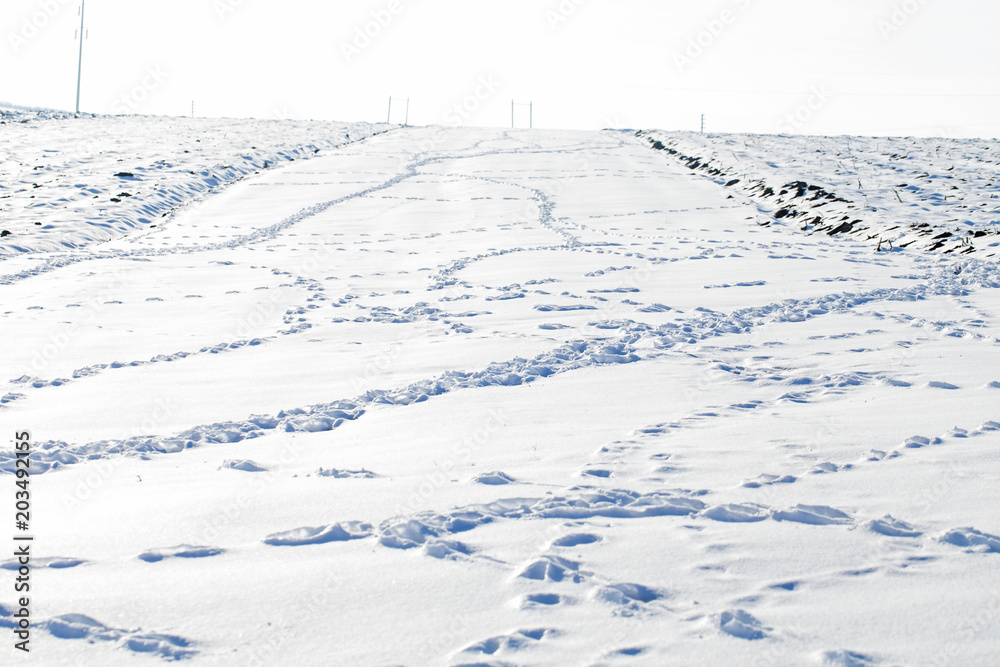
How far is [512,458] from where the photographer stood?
382 cm

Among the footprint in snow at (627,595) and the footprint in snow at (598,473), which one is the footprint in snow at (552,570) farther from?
the footprint in snow at (598,473)

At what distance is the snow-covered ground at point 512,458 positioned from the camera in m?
2.46

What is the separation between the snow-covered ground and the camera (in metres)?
2.46

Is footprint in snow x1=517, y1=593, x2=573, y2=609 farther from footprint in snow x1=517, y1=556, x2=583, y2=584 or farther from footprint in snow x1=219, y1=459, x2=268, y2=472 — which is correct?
footprint in snow x1=219, y1=459, x2=268, y2=472

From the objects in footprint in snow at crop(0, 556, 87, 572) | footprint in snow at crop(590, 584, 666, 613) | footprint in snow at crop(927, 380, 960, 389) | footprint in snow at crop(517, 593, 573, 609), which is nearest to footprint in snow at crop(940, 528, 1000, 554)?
footprint in snow at crop(590, 584, 666, 613)

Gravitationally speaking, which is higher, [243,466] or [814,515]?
[814,515]

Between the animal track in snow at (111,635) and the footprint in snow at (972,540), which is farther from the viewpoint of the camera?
the footprint in snow at (972,540)

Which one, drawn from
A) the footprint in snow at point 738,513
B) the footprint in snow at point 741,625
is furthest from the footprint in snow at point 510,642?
the footprint in snow at point 738,513

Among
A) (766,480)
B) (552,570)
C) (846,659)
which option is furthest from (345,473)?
(846,659)

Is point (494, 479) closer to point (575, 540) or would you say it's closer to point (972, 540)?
point (575, 540)

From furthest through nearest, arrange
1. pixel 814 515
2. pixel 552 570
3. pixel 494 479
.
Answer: pixel 494 479
pixel 814 515
pixel 552 570

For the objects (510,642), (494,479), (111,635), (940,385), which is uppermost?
(940,385)

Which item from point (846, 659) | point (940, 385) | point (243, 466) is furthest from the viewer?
point (940, 385)

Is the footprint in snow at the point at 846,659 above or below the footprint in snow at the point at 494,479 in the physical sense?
below
